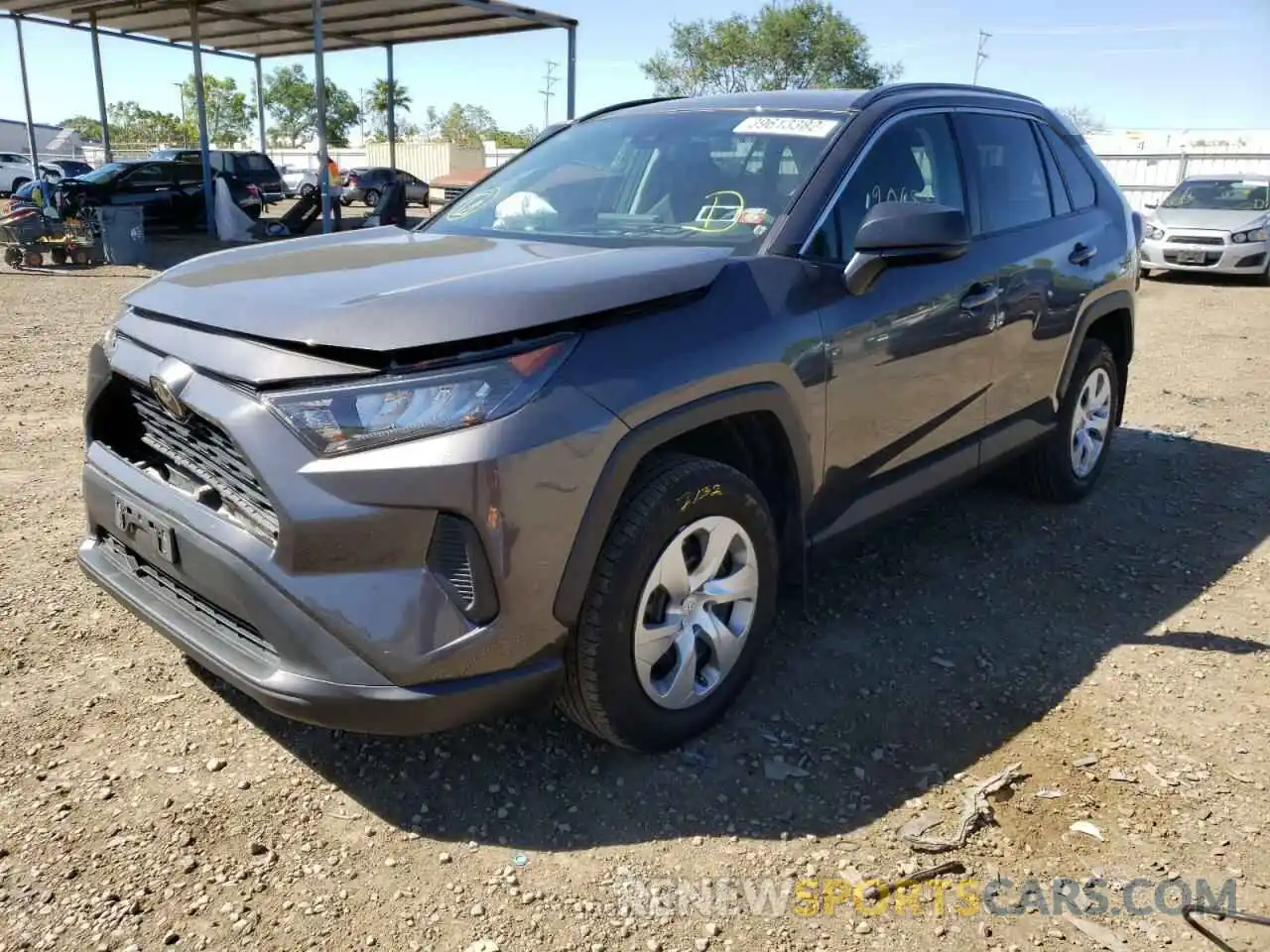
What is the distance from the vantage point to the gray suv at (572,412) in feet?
7.20

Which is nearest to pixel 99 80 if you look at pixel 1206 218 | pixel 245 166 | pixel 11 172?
pixel 245 166

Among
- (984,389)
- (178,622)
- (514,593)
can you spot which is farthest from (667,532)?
(984,389)

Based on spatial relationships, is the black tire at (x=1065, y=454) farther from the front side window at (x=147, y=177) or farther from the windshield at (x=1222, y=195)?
the front side window at (x=147, y=177)

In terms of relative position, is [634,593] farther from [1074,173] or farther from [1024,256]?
[1074,173]

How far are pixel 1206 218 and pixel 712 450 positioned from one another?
14839mm

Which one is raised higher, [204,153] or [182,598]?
[182,598]

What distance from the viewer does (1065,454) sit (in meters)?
4.77

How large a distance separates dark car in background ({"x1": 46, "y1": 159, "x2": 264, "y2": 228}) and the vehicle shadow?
1728 centimetres

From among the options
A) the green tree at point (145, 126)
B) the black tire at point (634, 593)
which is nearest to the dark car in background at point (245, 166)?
the black tire at point (634, 593)

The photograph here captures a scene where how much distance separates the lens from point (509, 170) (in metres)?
4.08

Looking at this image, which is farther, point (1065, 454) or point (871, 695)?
point (1065, 454)

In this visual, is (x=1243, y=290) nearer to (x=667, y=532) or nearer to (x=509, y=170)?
(x=509, y=170)

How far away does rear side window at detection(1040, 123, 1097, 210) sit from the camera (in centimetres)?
459
